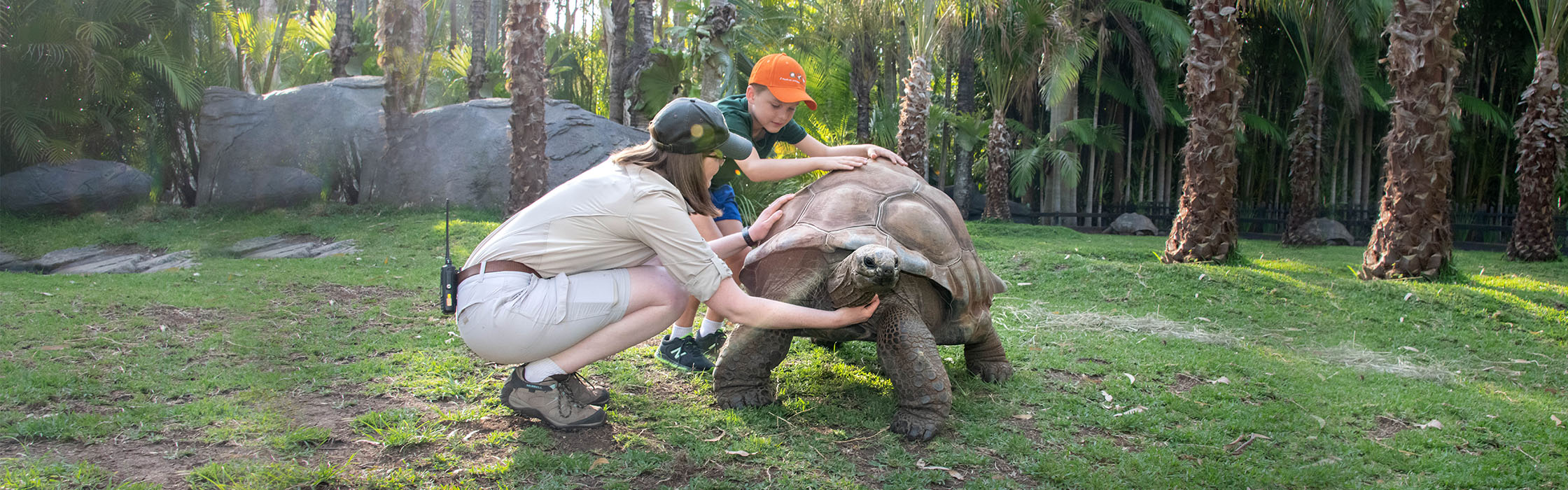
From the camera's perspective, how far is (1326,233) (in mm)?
12125

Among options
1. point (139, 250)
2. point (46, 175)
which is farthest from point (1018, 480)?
point (46, 175)

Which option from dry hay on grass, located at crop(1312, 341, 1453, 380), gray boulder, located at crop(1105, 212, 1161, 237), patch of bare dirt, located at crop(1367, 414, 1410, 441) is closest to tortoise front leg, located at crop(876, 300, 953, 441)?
patch of bare dirt, located at crop(1367, 414, 1410, 441)

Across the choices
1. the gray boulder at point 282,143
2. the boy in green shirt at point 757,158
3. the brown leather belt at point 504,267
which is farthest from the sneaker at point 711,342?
the gray boulder at point 282,143

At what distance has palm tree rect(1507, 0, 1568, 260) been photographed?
9.07m

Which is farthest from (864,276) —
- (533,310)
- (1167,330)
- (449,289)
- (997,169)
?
(997,169)

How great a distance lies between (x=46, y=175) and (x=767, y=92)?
1153 centimetres

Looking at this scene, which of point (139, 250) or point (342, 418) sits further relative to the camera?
point (139, 250)

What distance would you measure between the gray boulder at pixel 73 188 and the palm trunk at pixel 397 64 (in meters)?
2.81

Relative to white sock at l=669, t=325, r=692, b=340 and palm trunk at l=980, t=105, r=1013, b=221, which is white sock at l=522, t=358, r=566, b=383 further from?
palm trunk at l=980, t=105, r=1013, b=221

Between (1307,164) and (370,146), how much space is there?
13243 mm

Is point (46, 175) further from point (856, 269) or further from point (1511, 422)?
point (1511, 422)

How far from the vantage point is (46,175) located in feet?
35.2

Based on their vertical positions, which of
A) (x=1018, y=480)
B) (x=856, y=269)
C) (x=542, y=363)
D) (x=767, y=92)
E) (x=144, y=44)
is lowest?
(x=1018, y=480)

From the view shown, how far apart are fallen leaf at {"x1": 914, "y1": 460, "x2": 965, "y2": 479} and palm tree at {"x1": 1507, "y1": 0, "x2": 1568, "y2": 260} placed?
32.1 feet
